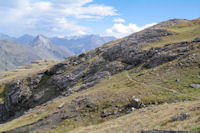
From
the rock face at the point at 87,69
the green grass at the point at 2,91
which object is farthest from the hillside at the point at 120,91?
the green grass at the point at 2,91

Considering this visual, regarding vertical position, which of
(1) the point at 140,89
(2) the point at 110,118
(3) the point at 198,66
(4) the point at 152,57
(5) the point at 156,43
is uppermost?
(5) the point at 156,43

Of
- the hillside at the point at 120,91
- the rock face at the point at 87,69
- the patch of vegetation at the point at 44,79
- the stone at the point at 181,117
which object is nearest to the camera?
the stone at the point at 181,117

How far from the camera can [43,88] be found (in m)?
100

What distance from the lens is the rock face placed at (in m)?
69.9

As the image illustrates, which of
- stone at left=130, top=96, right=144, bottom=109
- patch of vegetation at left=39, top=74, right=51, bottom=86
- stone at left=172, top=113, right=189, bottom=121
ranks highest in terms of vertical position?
patch of vegetation at left=39, top=74, right=51, bottom=86

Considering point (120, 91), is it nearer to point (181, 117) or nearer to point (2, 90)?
point (181, 117)

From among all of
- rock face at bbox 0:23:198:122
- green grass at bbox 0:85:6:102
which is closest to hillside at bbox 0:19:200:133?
rock face at bbox 0:23:198:122

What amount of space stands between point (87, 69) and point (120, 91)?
139 ft

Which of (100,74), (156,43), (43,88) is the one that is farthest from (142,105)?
(43,88)

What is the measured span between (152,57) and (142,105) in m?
34.1

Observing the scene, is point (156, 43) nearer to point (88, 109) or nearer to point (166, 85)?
point (166, 85)

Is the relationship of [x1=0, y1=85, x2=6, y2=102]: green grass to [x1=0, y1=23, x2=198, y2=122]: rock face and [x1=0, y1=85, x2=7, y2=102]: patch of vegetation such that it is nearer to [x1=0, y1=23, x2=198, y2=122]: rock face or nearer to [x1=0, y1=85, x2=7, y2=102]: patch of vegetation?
[x1=0, y1=85, x2=7, y2=102]: patch of vegetation

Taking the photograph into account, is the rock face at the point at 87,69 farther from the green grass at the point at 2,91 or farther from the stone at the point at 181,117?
the stone at the point at 181,117

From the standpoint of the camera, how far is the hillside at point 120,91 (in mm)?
31750
